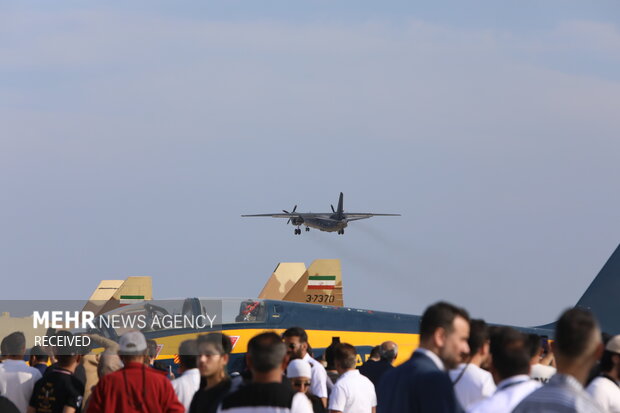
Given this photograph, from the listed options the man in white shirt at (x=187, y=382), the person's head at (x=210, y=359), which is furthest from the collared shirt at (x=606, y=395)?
the man in white shirt at (x=187, y=382)

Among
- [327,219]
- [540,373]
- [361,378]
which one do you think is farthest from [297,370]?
[327,219]

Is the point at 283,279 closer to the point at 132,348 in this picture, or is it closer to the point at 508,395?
the point at 132,348

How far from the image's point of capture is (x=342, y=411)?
886cm

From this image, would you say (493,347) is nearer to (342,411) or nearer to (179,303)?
(342,411)

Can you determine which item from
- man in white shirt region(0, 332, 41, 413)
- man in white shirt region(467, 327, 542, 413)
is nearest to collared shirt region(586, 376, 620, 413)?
man in white shirt region(467, 327, 542, 413)

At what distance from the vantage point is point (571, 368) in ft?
11.7

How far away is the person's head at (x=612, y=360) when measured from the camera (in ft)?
18.5

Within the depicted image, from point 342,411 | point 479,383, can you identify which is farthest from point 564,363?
point 342,411

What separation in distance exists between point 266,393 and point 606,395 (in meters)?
2.11

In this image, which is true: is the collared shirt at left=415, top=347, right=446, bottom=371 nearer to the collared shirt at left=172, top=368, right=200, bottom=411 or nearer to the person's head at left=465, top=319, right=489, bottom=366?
the person's head at left=465, top=319, right=489, bottom=366

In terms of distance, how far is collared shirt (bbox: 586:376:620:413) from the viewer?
5113mm

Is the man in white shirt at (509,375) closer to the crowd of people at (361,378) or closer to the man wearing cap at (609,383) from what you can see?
the crowd of people at (361,378)

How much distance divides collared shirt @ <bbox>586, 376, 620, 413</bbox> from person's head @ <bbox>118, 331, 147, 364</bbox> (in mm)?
3216

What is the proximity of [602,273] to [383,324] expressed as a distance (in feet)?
21.1
